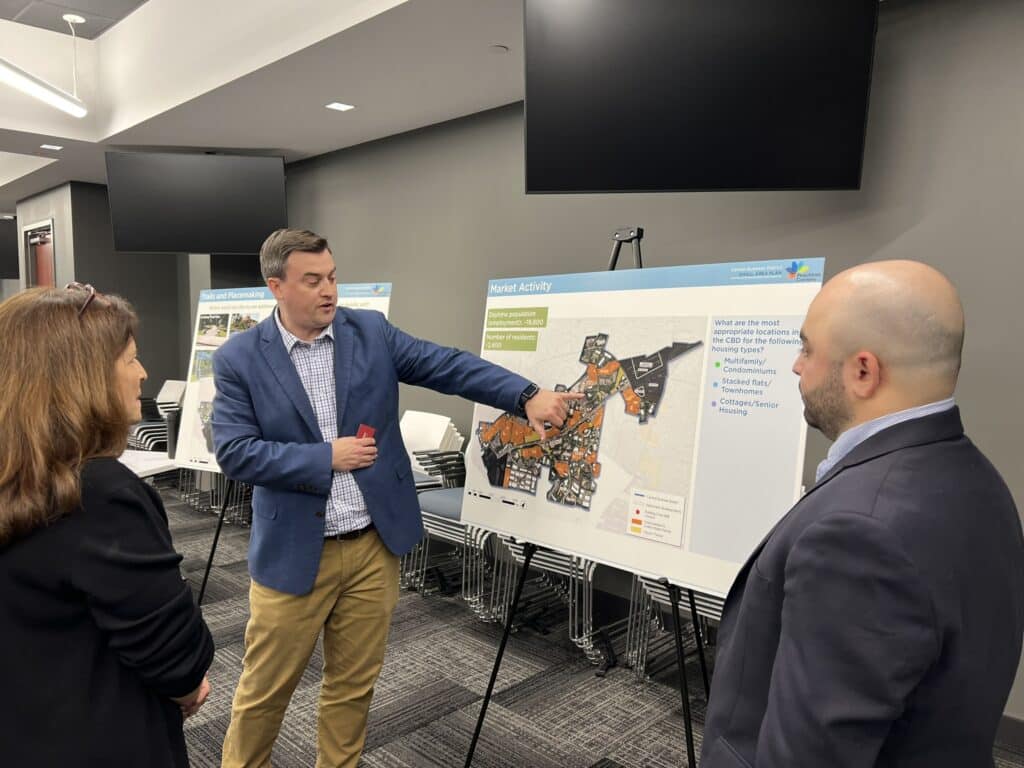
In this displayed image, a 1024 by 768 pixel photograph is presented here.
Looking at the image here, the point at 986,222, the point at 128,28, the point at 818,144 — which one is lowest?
the point at 986,222

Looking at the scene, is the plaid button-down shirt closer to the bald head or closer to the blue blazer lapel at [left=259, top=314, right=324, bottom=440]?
the blue blazer lapel at [left=259, top=314, right=324, bottom=440]

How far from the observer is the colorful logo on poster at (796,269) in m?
1.65

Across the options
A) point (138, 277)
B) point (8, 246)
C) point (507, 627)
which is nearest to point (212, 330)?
point (507, 627)

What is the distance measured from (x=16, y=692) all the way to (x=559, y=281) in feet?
5.21

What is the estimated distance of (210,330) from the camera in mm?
4031

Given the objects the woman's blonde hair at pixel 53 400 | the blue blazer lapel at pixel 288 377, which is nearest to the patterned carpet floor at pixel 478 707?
the blue blazer lapel at pixel 288 377

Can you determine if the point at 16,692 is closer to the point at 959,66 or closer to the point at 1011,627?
the point at 1011,627

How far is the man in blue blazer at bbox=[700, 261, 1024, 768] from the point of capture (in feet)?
2.70

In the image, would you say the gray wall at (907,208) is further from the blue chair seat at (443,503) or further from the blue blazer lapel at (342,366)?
the blue blazer lapel at (342,366)

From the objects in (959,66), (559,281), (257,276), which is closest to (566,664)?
(559,281)

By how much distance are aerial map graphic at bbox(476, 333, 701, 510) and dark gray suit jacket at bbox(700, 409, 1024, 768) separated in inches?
35.2

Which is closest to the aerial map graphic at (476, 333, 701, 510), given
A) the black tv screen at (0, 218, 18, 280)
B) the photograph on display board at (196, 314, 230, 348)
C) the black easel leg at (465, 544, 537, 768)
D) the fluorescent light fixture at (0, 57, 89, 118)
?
the black easel leg at (465, 544, 537, 768)

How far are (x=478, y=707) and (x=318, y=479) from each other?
135 centimetres

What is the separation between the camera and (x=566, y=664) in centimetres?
310
